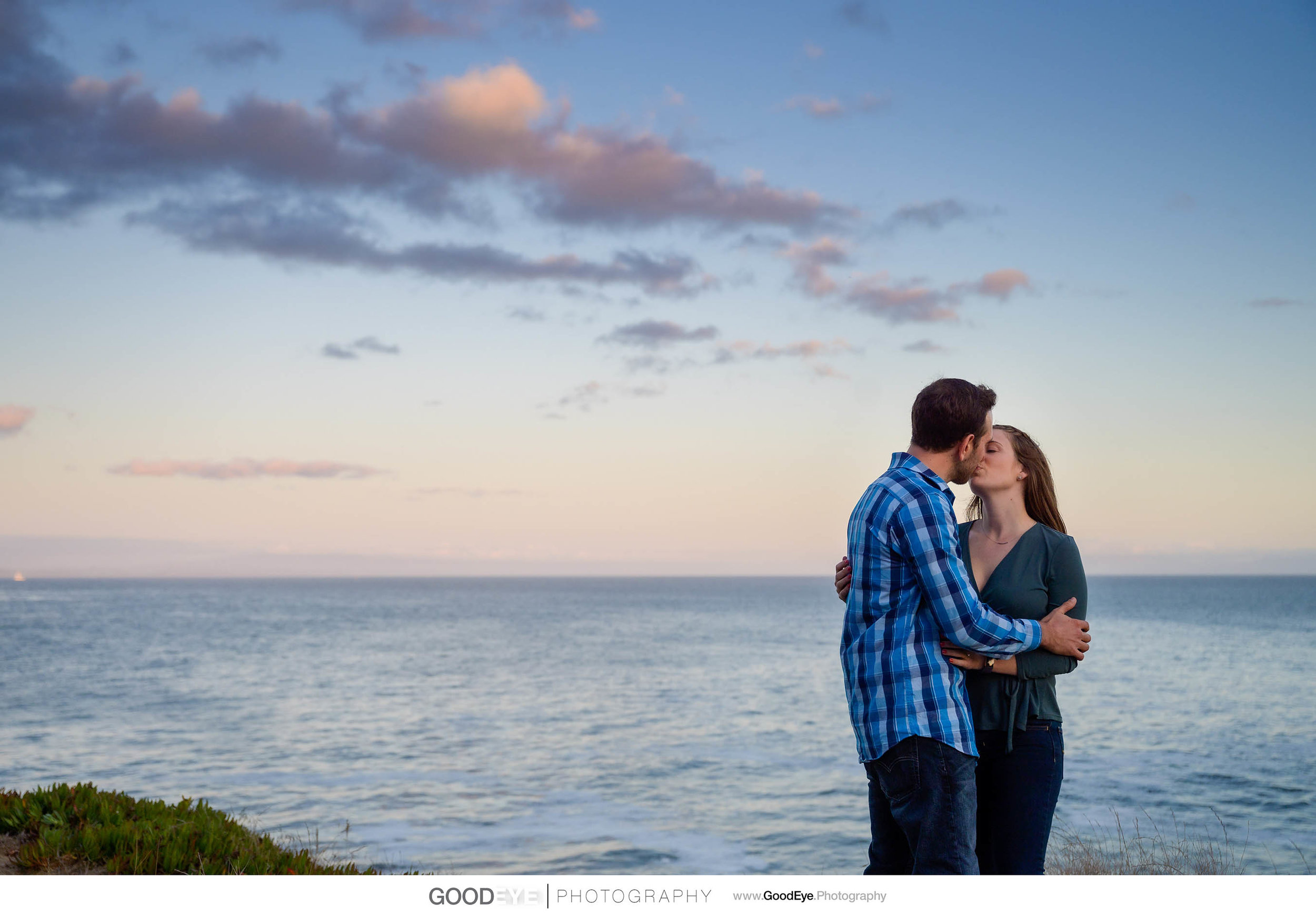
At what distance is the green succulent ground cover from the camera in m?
4.65

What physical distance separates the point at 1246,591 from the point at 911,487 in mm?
199405

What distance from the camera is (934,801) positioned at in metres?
3.04

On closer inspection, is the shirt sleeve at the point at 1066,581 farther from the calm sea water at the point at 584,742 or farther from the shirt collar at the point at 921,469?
the calm sea water at the point at 584,742

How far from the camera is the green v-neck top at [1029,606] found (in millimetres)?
3318

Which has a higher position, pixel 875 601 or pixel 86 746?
pixel 875 601

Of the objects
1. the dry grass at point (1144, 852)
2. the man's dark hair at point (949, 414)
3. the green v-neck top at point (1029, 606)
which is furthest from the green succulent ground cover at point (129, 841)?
the dry grass at point (1144, 852)

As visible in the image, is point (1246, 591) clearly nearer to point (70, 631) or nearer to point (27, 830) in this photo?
point (70, 631)

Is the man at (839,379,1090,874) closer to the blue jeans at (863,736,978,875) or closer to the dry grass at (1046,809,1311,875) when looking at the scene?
the blue jeans at (863,736,978,875)

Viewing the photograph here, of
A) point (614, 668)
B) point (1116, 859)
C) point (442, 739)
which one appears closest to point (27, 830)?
point (1116, 859)

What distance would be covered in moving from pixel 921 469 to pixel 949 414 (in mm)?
211

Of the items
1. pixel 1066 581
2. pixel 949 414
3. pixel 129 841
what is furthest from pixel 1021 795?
pixel 129 841

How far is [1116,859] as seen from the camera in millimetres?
10891

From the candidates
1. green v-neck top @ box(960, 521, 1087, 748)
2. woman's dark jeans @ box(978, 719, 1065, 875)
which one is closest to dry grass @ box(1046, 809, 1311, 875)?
woman's dark jeans @ box(978, 719, 1065, 875)

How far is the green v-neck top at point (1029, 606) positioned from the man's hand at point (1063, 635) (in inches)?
1.6
